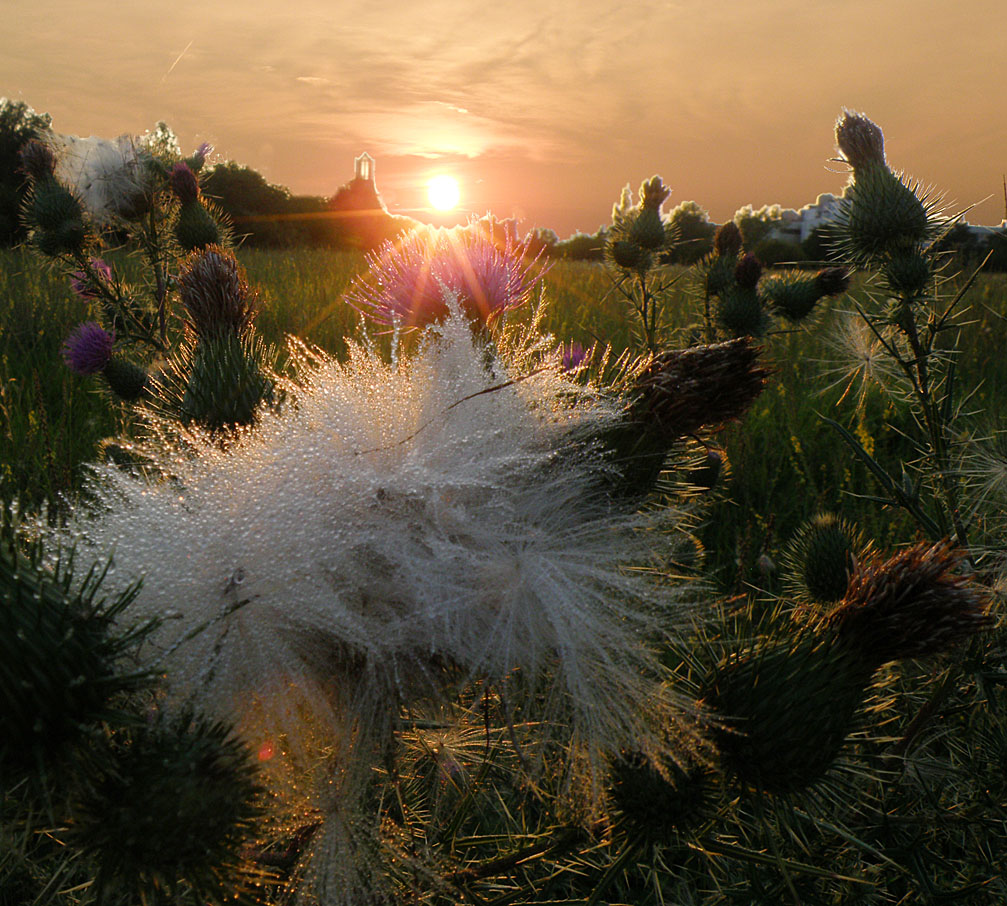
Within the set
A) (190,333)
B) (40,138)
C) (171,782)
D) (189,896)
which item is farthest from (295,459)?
(40,138)

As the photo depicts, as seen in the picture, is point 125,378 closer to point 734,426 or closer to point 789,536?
point 734,426

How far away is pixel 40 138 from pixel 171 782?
475cm

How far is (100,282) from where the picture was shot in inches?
113

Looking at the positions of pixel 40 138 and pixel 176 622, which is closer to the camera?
pixel 176 622

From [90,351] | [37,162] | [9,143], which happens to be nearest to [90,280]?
[90,351]

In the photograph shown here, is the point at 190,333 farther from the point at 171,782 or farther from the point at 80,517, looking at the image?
the point at 171,782

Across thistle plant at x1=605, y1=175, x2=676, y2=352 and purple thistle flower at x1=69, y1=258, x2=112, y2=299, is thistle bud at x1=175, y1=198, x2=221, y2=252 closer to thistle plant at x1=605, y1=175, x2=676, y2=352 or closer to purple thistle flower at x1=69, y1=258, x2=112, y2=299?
purple thistle flower at x1=69, y1=258, x2=112, y2=299

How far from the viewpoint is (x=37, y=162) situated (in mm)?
3498

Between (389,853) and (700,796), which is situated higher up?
(700,796)

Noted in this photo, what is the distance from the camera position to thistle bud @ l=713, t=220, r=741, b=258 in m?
3.66

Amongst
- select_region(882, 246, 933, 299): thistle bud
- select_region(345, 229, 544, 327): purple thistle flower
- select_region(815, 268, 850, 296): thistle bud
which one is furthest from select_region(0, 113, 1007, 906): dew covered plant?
select_region(815, 268, 850, 296): thistle bud

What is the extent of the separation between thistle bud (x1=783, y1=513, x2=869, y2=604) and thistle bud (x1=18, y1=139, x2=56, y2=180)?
390 centimetres

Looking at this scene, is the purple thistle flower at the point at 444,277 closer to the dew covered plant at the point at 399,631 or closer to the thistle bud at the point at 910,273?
the dew covered plant at the point at 399,631

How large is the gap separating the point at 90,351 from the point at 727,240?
3212 mm
